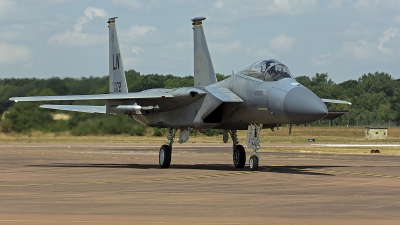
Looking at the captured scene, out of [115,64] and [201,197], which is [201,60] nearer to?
[115,64]

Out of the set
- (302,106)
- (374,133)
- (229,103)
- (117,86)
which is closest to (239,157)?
(229,103)

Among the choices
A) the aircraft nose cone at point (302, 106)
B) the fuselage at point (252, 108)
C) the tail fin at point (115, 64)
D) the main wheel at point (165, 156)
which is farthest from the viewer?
the tail fin at point (115, 64)

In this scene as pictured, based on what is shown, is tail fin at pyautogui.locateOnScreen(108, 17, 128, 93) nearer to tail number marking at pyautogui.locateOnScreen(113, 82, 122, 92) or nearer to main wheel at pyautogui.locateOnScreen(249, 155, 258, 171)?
tail number marking at pyautogui.locateOnScreen(113, 82, 122, 92)

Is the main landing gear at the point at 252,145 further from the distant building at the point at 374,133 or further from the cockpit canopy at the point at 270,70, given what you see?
the distant building at the point at 374,133

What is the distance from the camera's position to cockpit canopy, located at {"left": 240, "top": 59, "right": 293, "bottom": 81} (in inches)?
732

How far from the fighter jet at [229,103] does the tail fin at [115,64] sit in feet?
11.0

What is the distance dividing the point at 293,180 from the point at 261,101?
2.99 m

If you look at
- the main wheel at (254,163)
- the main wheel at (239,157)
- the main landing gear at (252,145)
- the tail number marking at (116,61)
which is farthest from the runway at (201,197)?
the tail number marking at (116,61)

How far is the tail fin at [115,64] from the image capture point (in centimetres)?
2633

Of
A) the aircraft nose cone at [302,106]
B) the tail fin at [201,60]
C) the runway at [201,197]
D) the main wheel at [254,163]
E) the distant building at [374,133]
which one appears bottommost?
the runway at [201,197]

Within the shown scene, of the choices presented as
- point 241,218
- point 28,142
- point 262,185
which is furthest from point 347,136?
point 241,218

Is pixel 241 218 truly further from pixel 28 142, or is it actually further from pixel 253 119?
pixel 28 142

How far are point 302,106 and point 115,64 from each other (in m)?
11.1

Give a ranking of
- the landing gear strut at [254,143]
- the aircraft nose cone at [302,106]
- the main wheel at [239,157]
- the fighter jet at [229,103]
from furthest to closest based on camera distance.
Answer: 1. the main wheel at [239,157]
2. the landing gear strut at [254,143]
3. the fighter jet at [229,103]
4. the aircraft nose cone at [302,106]
